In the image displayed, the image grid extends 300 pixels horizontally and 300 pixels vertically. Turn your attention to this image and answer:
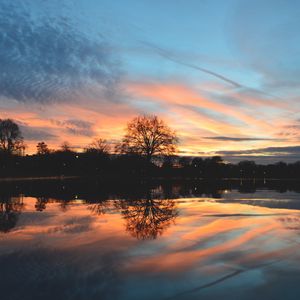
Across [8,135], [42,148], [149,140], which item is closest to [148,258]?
[149,140]

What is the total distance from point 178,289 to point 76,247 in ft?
13.3

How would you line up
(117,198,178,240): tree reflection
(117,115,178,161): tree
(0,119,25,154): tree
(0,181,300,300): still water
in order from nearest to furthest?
(0,181,300,300): still water → (117,198,178,240): tree reflection → (117,115,178,161): tree → (0,119,25,154): tree

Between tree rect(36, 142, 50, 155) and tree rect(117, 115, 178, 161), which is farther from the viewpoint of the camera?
tree rect(36, 142, 50, 155)

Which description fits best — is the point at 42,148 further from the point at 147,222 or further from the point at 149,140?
the point at 147,222

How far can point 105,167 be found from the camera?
142 m

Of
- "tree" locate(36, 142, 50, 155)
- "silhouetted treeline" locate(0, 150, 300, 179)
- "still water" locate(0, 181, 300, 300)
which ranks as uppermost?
"tree" locate(36, 142, 50, 155)

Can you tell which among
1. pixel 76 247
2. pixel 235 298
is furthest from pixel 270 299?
pixel 76 247

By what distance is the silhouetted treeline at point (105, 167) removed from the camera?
78.1m

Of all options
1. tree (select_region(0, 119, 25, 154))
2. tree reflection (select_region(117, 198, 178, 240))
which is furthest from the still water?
tree (select_region(0, 119, 25, 154))

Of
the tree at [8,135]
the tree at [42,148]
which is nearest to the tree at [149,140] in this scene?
the tree at [8,135]

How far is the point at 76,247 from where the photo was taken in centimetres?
981

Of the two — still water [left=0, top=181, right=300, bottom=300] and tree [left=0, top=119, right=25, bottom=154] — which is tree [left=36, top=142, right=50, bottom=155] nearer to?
tree [left=0, top=119, right=25, bottom=154]

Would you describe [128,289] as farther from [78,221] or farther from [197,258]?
[78,221]

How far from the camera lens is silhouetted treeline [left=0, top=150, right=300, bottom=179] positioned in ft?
256
